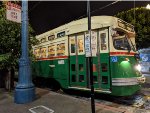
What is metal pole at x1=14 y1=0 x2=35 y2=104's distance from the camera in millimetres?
8484

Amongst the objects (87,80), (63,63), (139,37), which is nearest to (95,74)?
(87,80)

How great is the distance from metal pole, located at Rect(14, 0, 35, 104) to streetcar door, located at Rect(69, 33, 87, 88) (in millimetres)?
2358

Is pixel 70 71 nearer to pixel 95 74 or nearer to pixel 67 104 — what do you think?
pixel 95 74

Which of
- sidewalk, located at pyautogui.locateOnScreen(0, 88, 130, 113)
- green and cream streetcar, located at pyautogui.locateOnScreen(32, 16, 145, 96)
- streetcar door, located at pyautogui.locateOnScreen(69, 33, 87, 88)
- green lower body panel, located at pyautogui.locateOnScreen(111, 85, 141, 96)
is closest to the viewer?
sidewalk, located at pyautogui.locateOnScreen(0, 88, 130, 113)

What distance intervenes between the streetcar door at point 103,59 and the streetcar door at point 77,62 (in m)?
0.89

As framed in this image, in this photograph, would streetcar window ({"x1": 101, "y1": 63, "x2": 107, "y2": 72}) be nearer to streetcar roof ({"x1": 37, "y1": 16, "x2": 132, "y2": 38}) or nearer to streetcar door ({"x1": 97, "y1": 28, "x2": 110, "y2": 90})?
streetcar door ({"x1": 97, "y1": 28, "x2": 110, "y2": 90})

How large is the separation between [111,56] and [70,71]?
2.52m

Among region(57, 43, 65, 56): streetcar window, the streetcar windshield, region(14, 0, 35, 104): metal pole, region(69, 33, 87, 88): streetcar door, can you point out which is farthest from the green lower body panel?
region(57, 43, 65, 56): streetcar window

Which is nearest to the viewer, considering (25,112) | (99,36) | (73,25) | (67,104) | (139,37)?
(25,112)

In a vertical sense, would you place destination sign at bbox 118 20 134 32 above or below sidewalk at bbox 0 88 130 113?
above

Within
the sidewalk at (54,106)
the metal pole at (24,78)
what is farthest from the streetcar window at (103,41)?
the metal pole at (24,78)

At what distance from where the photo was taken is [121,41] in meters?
9.57

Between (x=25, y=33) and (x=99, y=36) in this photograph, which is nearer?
(x=25, y=33)

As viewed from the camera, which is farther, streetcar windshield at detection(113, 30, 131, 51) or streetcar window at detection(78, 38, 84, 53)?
streetcar window at detection(78, 38, 84, 53)
